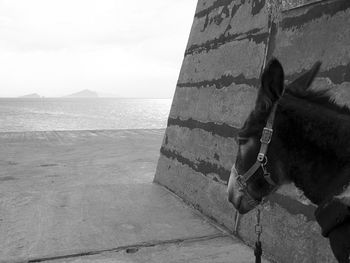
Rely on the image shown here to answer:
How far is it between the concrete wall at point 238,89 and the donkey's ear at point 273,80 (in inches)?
43.2

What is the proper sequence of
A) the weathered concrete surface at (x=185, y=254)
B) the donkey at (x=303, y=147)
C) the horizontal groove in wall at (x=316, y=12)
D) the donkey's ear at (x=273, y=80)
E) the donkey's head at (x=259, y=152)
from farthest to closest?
the weathered concrete surface at (x=185, y=254), the horizontal groove in wall at (x=316, y=12), the donkey's head at (x=259, y=152), the donkey's ear at (x=273, y=80), the donkey at (x=303, y=147)

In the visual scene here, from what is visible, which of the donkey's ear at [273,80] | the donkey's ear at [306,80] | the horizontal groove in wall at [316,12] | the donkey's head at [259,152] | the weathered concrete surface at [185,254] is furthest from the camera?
the weathered concrete surface at [185,254]

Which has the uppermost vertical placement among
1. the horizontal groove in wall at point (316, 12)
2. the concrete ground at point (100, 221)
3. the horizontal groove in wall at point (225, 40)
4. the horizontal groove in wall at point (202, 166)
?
the horizontal groove in wall at point (316, 12)

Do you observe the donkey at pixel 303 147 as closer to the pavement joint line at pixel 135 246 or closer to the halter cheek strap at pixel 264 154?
the halter cheek strap at pixel 264 154

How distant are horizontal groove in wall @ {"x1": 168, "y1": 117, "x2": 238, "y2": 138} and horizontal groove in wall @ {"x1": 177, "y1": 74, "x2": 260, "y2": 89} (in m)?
0.61

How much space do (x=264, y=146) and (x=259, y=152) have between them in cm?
10

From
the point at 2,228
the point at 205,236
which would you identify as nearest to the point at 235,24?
the point at 205,236

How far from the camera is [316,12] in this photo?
4.03 m

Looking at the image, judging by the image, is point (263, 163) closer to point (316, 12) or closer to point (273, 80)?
point (273, 80)

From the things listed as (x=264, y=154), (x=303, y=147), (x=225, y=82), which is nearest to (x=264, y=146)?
(x=264, y=154)

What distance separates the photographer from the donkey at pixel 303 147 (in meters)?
2.42

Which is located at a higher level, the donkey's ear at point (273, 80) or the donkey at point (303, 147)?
the donkey's ear at point (273, 80)

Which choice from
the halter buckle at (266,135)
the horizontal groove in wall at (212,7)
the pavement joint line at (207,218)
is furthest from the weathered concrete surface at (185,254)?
the horizontal groove in wall at (212,7)

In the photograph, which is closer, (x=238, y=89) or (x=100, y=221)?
(x=238, y=89)
